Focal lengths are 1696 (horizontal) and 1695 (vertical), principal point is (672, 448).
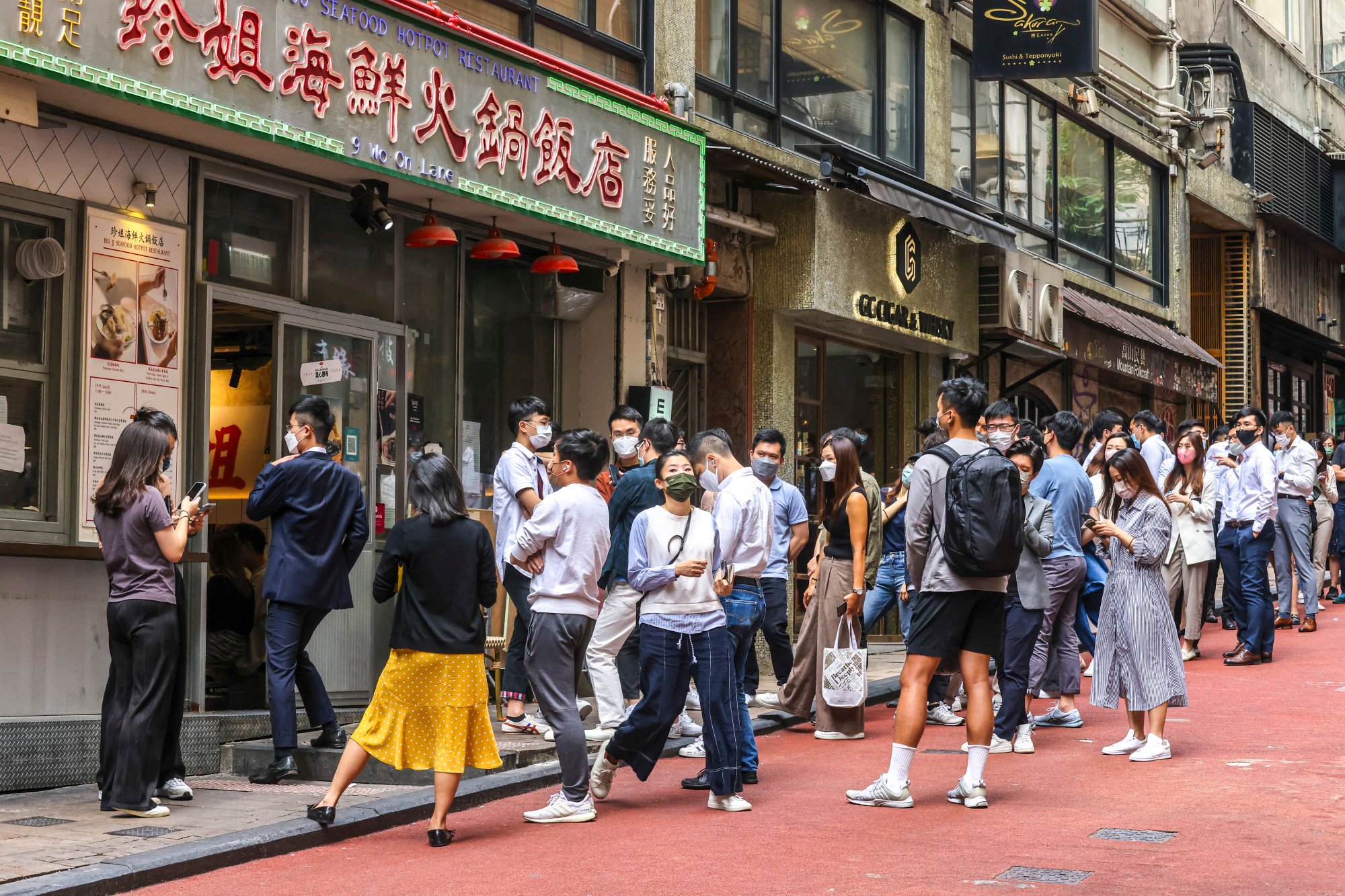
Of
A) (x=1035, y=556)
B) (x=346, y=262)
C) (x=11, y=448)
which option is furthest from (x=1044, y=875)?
(x=346, y=262)

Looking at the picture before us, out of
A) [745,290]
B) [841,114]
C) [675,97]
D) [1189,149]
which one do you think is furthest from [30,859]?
[1189,149]

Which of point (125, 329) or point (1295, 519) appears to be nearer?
point (125, 329)

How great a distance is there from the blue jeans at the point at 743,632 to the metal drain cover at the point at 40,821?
10.8ft

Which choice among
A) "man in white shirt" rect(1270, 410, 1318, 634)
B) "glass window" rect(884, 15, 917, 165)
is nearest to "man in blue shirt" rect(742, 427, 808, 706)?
"man in white shirt" rect(1270, 410, 1318, 634)

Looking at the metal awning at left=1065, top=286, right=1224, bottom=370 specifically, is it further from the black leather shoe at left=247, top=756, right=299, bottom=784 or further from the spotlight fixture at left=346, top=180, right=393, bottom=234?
the black leather shoe at left=247, top=756, right=299, bottom=784

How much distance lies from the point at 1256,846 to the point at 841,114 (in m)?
11.2

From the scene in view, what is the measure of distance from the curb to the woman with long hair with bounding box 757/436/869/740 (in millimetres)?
2061

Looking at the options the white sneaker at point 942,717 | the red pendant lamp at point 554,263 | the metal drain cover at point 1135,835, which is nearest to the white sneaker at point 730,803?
the metal drain cover at point 1135,835

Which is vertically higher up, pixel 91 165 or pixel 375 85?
pixel 375 85

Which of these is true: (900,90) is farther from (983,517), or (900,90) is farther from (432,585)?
(432,585)

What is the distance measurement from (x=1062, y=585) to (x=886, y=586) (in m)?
1.34

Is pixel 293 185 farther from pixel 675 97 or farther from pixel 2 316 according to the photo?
pixel 675 97

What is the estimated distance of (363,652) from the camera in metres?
11.2

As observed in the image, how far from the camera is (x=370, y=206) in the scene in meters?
10.7
